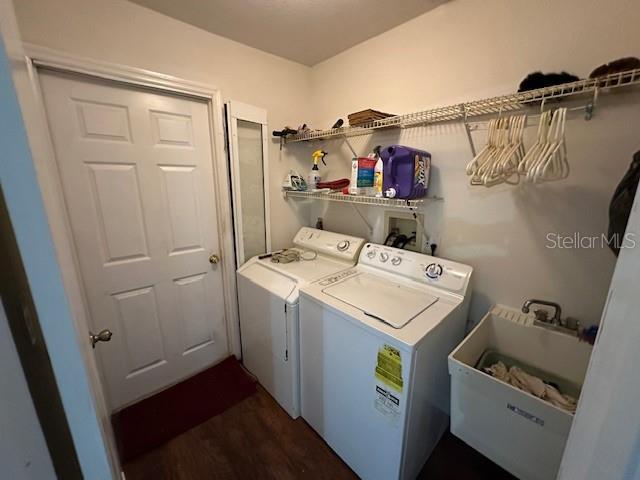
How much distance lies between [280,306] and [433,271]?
3.10 feet

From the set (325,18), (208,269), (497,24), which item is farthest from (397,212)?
(208,269)

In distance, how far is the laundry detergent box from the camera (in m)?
1.68

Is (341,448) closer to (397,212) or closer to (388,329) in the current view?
(388,329)

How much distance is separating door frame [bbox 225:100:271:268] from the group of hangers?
1.54 m

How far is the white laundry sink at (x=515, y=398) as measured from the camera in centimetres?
90

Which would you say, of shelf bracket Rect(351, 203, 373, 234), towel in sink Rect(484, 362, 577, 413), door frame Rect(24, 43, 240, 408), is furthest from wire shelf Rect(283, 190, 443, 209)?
towel in sink Rect(484, 362, 577, 413)

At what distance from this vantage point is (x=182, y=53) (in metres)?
1.66

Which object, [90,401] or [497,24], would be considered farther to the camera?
[497,24]

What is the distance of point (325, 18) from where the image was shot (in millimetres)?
1604

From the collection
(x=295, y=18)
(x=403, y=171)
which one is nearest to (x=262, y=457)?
(x=403, y=171)

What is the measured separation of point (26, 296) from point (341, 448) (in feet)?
5.31

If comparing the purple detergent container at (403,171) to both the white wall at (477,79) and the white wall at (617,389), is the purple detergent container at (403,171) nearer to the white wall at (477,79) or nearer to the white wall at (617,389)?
the white wall at (477,79)

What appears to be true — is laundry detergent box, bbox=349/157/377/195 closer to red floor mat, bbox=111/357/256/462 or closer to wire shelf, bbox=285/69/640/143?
wire shelf, bbox=285/69/640/143

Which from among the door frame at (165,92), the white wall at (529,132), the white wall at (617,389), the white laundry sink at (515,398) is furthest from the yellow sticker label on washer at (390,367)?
the door frame at (165,92)
